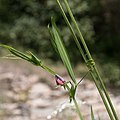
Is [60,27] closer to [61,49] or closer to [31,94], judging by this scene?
[31,94]

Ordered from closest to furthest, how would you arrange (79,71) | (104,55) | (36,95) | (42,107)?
1. (42,107)
2. (36,95)
3. (79,71)
4. (104,55)

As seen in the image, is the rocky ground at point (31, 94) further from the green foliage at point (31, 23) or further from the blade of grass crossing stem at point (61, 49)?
the blade of grass crossing stem at point (61, 49)

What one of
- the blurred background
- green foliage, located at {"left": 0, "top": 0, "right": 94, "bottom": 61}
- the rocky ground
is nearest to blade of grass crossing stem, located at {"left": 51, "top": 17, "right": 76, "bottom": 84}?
the rocky ground

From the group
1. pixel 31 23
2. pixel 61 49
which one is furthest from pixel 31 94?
pixel 61 49

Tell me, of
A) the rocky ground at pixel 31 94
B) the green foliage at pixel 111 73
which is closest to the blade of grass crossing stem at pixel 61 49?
the rocky ground at pixel 31 94

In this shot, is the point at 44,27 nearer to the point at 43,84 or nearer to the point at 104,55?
the point at 104,55

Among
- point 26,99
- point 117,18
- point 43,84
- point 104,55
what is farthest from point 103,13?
point 26,99

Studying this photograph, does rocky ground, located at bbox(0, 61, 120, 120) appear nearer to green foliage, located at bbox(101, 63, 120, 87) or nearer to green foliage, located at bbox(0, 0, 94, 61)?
green foliage, located at bbox(101, 63, 120, 87)
